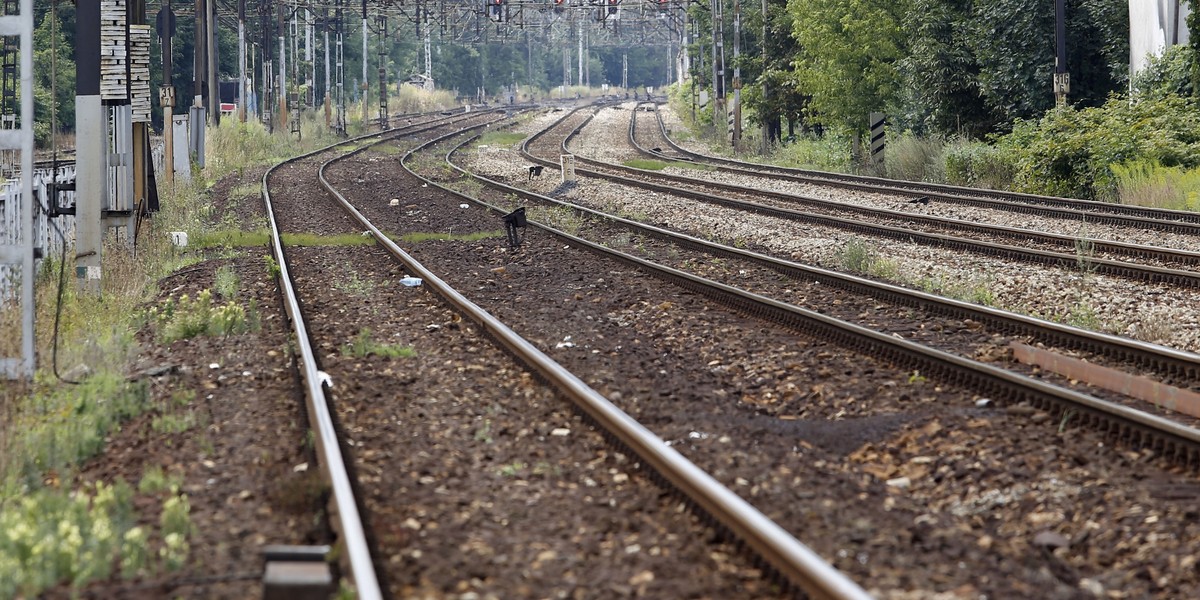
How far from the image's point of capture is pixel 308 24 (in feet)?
190

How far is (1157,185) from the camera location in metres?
19.5

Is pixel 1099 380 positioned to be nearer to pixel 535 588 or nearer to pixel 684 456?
pixel 684 456

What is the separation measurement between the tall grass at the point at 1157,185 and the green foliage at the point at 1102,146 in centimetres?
33

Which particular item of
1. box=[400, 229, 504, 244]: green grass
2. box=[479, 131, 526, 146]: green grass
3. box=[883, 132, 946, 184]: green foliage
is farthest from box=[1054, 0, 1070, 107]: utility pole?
box=[479, 131, 526, 146]: green grass

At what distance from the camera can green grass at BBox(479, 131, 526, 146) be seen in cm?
4473

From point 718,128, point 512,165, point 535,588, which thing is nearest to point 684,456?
point 535,588

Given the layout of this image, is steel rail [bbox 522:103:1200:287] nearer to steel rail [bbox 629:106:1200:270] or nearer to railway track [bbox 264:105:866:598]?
steel rail [bbox 629:106:1200:270]

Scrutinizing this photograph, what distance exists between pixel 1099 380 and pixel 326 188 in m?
19.6

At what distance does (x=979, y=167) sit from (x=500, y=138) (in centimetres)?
2525

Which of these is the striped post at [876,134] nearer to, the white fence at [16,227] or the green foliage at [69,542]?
the white fence at [16,227]

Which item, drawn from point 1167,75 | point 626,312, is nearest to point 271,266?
point 626,312

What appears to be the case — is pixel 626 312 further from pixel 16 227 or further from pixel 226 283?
pixel 16 227

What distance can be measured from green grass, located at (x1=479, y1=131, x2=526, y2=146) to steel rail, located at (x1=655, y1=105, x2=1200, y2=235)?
19099 millimetres

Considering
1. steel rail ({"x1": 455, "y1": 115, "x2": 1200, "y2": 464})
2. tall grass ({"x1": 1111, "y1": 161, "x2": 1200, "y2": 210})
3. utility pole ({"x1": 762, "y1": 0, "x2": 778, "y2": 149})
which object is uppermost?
utility pole ({"x1": 762, "y1": 0, "x2": 778, "y2": 149})
